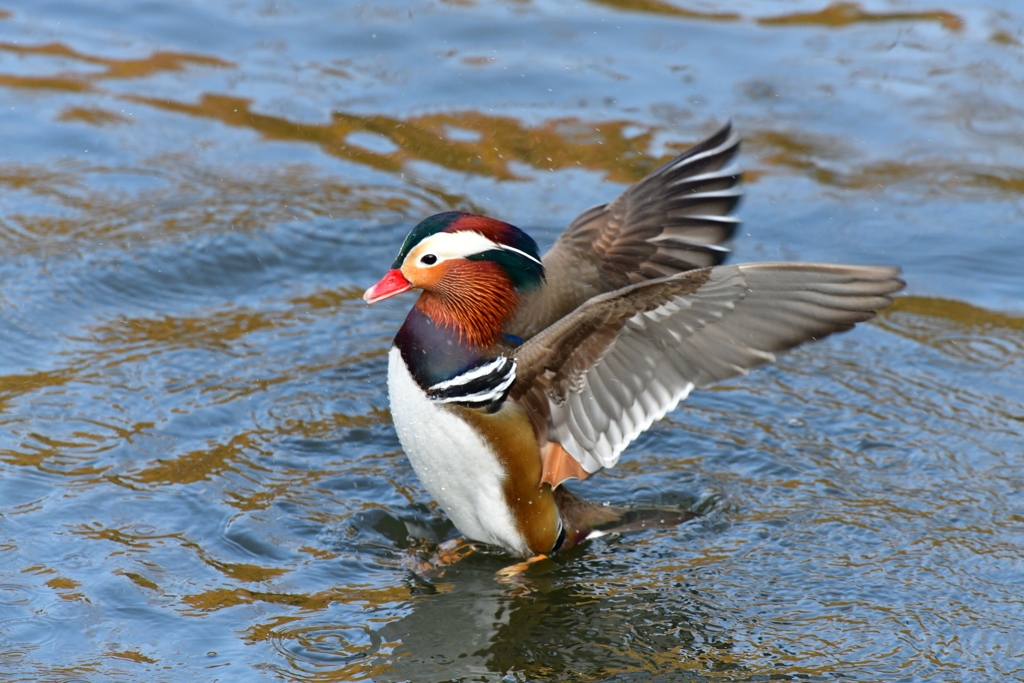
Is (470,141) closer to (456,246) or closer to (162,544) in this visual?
(456,246)

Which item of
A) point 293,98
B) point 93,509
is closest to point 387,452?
point 93,509

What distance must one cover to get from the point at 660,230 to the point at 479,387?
112 centimetres

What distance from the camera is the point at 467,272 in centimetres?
440

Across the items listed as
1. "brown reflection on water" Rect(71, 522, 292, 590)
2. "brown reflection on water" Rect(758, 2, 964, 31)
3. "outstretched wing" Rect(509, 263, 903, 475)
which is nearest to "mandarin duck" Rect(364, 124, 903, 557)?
"outstretched wing" Rect(509, 263, 903, 475)

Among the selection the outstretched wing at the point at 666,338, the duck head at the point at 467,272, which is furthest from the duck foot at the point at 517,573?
the duck head at the point at 467,272

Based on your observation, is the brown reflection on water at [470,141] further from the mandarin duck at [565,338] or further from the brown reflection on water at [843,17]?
the mandarin duck at [565,338]

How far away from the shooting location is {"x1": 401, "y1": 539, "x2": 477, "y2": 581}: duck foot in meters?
4.40

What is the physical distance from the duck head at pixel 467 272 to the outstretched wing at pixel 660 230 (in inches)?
8.4

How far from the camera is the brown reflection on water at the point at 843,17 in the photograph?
8750mm

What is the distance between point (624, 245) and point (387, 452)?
136 cm

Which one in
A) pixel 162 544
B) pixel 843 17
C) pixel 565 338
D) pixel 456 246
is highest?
pixel 843 17

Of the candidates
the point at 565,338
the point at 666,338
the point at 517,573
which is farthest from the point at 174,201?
the point at 666,338

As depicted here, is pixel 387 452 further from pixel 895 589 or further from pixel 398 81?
pixel 398 81

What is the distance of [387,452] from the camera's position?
5.06 meters
